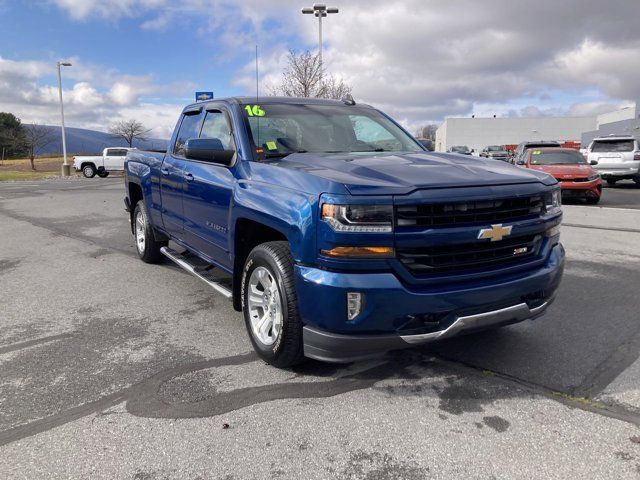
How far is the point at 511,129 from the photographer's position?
93688 millimetres

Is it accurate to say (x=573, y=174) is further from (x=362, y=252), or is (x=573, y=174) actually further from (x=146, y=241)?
(x=362, y=252)

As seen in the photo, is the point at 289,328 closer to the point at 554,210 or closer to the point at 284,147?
the point at 284,147

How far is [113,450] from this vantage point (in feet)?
8.68

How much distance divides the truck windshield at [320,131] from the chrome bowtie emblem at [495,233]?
5.10 feet

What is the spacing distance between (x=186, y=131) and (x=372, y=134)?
2033 millimetres

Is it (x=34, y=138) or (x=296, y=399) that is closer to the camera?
(x=296, y=399)

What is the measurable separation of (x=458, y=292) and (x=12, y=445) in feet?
8.24

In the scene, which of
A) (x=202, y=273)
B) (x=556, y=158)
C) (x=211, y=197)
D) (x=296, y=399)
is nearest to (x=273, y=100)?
(x=211, y=197)

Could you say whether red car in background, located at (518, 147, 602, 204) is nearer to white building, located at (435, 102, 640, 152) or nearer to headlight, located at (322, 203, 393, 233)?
headlight, located at (322, 203, 393, 233)

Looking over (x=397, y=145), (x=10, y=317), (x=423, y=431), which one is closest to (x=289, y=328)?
(x=423, y=431)

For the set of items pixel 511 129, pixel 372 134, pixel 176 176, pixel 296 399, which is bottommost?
pixel 296 399

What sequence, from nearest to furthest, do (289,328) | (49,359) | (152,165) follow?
(289,328), (49,359), (152,165)

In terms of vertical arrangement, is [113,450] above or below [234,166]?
below

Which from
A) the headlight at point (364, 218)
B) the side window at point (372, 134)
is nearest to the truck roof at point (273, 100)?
the side window at point (372, 134)
